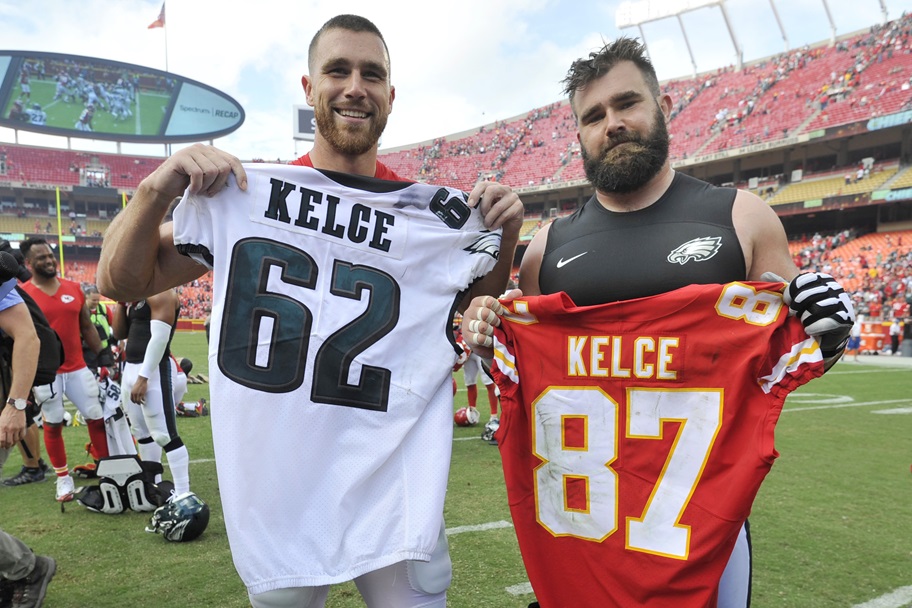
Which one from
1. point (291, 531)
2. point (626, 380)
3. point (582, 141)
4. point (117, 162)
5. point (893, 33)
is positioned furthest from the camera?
point (117, 162)

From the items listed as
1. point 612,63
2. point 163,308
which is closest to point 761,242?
point 612,63

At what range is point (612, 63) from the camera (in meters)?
2.07

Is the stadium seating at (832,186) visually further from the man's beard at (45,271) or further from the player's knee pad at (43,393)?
the player's knee pad at (43,393)

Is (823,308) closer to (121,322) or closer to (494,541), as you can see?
(494,541)

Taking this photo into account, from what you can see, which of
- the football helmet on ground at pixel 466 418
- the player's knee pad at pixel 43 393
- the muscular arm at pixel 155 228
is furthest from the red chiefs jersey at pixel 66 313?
the football helmet on ground at pixel 466 418

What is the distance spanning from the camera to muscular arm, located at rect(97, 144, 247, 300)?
171cm

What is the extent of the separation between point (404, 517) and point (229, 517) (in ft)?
1.66

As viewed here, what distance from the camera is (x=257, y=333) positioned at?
1.78 m

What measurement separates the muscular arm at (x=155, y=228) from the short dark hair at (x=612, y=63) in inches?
47.6

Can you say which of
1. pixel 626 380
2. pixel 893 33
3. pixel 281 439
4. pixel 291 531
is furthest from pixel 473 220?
pixel 893 33

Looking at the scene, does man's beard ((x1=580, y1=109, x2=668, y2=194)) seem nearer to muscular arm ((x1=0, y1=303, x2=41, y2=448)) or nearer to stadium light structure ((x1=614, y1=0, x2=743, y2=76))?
muscular arm ((x1=0, y1=303, x2=41, y2=448))

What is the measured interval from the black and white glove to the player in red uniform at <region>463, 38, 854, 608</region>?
0.13 m

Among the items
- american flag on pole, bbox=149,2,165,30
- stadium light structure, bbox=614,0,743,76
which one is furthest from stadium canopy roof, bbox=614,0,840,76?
american flag on pole, bbox=149,2,165,30

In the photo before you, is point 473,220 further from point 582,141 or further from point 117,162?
point 117,162
